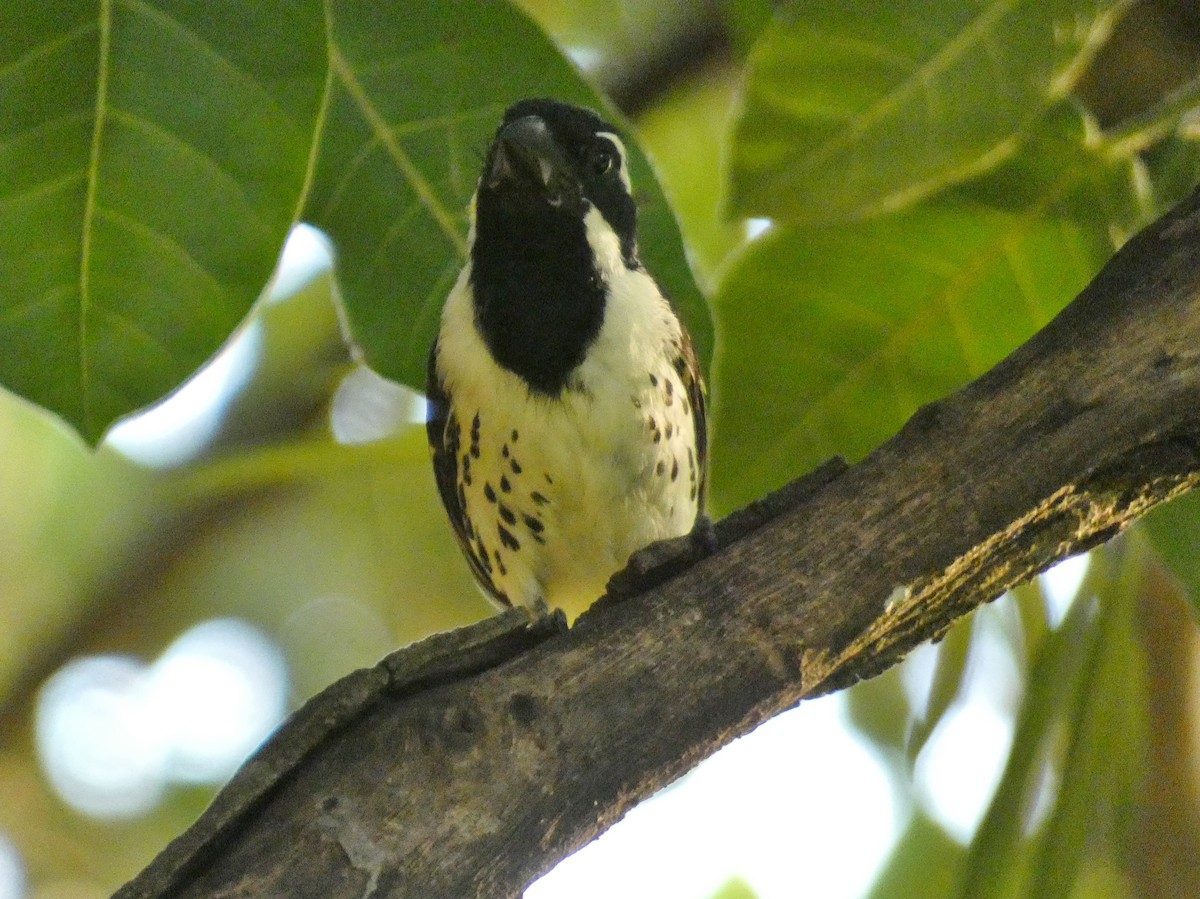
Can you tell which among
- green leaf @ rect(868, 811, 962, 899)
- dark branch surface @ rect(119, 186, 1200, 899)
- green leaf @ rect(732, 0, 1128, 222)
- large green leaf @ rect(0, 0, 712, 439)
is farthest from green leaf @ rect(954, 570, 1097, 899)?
large green leaf @ rect(0, 0, 712, 439)

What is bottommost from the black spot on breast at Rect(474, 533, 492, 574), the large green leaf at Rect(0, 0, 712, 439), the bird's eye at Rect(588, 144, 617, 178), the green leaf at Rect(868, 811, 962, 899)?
the green leaf at Rect(868, 811, 962, 899)

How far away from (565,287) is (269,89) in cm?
82

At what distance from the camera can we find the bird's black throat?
240cm

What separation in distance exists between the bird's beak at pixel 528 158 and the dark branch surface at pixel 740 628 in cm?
82

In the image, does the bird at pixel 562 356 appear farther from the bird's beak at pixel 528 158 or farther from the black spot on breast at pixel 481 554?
the black spot on breast at pixel 481 554

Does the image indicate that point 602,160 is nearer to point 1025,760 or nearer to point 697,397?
point 697,397

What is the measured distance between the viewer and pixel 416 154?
206cm

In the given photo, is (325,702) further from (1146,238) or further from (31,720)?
(31,720)

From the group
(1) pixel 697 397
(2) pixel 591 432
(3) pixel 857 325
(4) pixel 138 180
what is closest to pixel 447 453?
(2) pixel 591 432

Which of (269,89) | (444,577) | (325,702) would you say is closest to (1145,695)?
(325,702)

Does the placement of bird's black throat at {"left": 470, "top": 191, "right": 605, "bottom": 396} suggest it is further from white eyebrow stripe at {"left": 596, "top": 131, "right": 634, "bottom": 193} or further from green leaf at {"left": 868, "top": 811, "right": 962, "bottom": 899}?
green leaf at {"left": 868, "top": 811, "right": 962, "bottom": 899}

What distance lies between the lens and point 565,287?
2.43 metres

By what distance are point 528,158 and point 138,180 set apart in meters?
0.67

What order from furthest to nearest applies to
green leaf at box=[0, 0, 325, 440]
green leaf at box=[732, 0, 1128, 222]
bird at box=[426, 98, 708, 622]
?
bird at box=[426, 98, 708, 622] < green leaf at box=[732, 0, 1128, 222] < green leaf at box=[0, 0, 325, 440]
